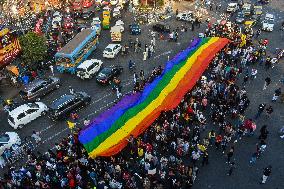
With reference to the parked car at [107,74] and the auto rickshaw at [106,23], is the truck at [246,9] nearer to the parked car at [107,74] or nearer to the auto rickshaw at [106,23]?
the auto rickshaw at [106,23]

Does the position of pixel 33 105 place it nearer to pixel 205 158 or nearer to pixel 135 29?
pixel 205 158

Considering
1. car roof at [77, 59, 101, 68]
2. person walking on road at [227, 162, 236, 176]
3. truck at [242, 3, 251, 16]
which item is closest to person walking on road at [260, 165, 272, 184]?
person walking on road at [227, 162, 236, 176]

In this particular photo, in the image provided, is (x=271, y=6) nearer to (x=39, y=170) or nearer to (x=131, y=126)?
(x=131, y=126)

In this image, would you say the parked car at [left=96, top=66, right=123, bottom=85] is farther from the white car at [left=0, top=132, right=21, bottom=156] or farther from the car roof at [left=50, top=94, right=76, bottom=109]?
the white car at [left=0, top=132, right=21, bottom=156]

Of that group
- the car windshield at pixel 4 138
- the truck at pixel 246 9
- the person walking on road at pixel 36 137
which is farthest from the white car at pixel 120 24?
the car windshield at pixel 4 138

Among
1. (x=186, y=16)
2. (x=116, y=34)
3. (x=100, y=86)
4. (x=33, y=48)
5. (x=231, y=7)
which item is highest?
(x=33, y=48)

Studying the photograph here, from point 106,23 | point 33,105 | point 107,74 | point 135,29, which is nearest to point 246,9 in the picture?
point 135,29
